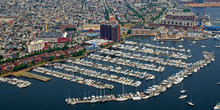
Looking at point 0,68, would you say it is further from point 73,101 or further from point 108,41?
point 108,41

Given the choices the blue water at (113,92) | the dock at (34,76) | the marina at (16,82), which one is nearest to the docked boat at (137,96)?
the blue water at (113,92)

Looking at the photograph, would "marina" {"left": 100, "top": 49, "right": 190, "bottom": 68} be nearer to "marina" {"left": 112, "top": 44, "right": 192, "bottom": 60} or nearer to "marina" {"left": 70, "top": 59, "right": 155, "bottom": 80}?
"marina" {"left": 112, "top": 44, "right": 192, "bottom": 60}

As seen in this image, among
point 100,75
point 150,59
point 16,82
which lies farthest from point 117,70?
point 16,82

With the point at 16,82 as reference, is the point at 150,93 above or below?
below

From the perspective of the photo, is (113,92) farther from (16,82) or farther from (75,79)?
(16,82)

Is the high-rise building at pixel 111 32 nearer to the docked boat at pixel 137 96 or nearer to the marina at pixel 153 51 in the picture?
the marina at pixel 153 51

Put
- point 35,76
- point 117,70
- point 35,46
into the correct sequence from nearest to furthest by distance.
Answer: point 35,76, point 117,70, point 35,46

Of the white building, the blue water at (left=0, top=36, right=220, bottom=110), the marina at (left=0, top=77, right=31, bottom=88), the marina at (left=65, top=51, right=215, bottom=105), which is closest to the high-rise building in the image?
the white building

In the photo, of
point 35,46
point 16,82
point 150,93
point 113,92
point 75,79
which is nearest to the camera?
point 150,93

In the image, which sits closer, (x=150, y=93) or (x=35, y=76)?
(x=150, y=93)

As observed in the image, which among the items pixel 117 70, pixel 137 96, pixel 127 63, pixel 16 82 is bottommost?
pixel 137 96
